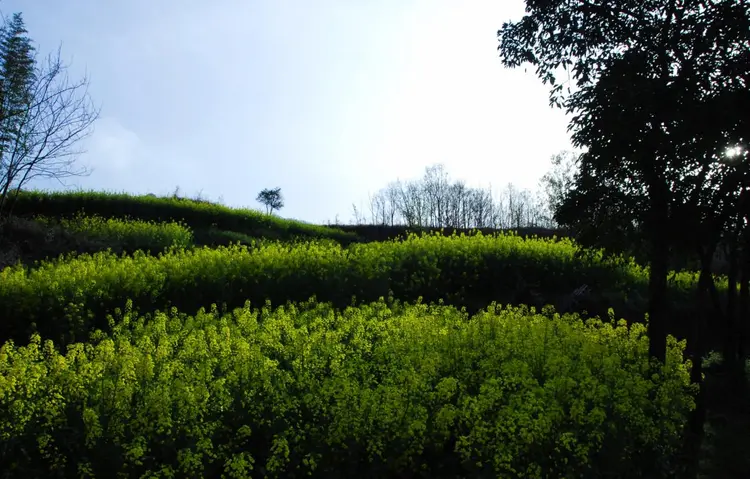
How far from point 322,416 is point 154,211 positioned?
18.7 meters

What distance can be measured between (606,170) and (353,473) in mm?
3853

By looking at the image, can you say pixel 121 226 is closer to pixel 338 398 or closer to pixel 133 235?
pixel 133 235

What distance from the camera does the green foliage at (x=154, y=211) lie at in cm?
2022

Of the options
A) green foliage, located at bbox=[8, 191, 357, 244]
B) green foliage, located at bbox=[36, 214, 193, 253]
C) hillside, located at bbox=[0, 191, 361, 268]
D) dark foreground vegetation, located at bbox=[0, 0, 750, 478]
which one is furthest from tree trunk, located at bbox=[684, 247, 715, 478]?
green foliage, located at bbox=[8, 191, 357, 244]

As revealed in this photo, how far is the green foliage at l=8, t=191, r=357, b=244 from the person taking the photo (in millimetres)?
20219

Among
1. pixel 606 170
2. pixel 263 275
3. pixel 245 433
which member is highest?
pixel 606 170

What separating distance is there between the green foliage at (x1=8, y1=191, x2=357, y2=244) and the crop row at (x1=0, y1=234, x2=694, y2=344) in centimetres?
894

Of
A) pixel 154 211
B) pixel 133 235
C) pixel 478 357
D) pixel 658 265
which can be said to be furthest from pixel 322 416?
pixel 154 211

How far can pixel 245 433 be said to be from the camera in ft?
12.3

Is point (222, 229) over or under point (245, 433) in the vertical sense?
over

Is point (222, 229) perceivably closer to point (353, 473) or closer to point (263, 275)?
point (263, 275)

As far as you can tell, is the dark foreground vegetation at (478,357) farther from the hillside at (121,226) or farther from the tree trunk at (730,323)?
the hillside at (121,226)

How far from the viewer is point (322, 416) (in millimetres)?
4023

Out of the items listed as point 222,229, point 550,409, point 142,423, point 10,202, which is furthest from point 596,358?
point 10,202
